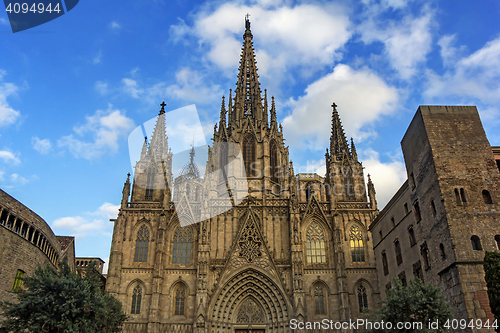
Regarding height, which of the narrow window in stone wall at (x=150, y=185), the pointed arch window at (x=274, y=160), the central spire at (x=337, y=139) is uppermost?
the central spire at (x=337, y=139)

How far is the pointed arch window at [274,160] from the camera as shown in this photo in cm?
4025

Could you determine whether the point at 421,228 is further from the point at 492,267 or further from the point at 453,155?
the point at 492,267

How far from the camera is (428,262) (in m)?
22.8

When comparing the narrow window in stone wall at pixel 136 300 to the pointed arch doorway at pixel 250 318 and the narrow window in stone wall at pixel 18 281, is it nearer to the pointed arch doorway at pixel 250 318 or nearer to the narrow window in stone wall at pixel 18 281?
the pointed arch doorway at pixel 250 318

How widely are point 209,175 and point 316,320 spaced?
1593cm

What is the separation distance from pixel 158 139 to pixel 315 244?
67.5ft

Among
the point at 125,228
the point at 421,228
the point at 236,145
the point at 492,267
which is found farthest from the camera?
the point at 236,145

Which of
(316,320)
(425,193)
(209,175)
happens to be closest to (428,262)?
(425,193)

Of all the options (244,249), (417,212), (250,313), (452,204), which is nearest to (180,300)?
(250,313)

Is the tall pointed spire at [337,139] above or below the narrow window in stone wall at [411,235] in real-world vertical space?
above

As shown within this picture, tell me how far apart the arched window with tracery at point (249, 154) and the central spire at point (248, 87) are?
2981 millimetres

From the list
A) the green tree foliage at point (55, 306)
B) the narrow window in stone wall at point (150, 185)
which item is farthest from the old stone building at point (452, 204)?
the narrow window in stone wall at point (150, 185)

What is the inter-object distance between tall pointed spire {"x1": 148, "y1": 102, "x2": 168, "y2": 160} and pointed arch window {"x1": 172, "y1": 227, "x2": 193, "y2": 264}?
31.1 ft

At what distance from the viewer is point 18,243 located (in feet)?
92.2
